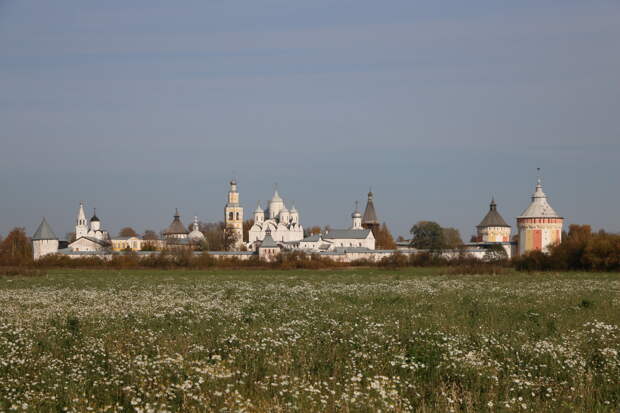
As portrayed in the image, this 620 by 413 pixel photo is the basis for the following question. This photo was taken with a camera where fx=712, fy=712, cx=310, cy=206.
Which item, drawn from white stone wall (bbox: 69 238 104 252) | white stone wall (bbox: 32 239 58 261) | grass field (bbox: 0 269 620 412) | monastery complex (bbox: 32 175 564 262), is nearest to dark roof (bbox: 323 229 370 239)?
monastery complex (bbox: 32 175 564 262)

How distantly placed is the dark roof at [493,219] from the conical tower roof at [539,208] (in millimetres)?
41564

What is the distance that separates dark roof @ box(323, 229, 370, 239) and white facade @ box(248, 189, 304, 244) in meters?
11.9

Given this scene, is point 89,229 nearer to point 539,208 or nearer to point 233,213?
point 233,213

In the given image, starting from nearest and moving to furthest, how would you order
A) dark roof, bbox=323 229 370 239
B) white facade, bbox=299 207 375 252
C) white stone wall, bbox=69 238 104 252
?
white stone wall, bbox=69 238 104 252 → white facade, bbox=299 207 375 252 → dark roof, bbox=323 229 370 239

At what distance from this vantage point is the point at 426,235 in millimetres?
118188

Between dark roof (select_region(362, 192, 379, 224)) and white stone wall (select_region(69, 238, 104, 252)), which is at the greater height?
dark roof (select_region(362, 192, 379, 224))

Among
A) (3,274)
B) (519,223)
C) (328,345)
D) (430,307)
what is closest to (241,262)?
(3,274)

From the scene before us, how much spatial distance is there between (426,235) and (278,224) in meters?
32.8

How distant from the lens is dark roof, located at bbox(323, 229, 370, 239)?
124819 mm

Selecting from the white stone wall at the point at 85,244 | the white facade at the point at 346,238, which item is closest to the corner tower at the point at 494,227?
the white facade at the point at 346,238

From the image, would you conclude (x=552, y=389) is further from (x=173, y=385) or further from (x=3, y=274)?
(x=3, y=274)

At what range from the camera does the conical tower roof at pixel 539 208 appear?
8581 cm

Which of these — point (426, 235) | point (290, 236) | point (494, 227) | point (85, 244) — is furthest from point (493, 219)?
point (85, 244)

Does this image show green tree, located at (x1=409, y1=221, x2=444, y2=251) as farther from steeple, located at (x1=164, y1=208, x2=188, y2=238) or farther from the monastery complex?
steeple, located at (x1=164, y1=208, x2=188, y2=238)
